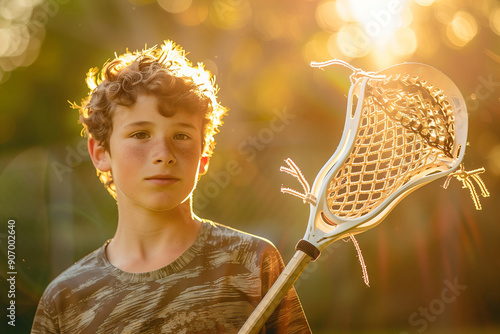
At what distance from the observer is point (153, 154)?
141cm

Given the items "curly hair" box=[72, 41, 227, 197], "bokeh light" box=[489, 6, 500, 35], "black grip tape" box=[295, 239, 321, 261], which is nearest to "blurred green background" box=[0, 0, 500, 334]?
"bokeh light" box=[489, 6, 500, 35]

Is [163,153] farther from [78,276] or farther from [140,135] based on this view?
[78,276]

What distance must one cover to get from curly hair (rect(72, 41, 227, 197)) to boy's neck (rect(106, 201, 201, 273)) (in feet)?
0.54

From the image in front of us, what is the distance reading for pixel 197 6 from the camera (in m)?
3.26

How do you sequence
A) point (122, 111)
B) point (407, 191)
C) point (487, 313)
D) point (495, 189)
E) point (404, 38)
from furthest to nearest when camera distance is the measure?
1. point (487, 313)
2. point (495, 189)
3. point (404, 38)
4. point (122, 111)
5. point (407, 191)

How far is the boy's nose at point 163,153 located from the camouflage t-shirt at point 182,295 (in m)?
0.21

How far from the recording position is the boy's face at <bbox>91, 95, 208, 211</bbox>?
4.65 feet

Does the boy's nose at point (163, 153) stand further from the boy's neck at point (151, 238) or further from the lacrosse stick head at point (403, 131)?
the lacrosse stick head at point (403, 131)

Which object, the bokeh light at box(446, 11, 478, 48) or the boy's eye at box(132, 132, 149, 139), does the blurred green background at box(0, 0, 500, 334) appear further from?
the boy's eye at box(132, 132, 149, 139)

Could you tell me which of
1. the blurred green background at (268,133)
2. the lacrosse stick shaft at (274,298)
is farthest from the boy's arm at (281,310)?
the blurred green background at (268,133)

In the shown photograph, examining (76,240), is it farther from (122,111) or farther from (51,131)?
(122,111)

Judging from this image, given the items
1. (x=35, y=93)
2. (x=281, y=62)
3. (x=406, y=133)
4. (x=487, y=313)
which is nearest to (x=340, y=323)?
(x=487, y=313)

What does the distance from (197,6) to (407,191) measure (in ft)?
A: 7.27

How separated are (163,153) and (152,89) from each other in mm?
157
